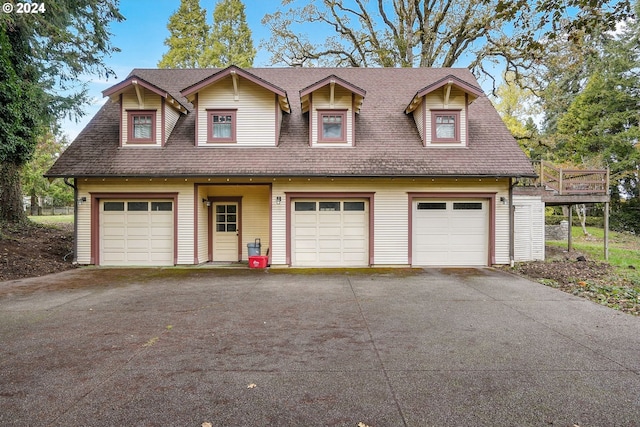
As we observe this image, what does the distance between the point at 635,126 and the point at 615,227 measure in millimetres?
7660

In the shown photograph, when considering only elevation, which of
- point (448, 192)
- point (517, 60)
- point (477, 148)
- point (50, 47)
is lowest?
point (448, 192)

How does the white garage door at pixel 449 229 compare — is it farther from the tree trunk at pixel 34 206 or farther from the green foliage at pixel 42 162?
the tree trunk at pixel 34 206

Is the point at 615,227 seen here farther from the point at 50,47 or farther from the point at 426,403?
the point at 50,47

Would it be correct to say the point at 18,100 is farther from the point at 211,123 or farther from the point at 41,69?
the point at 211,123

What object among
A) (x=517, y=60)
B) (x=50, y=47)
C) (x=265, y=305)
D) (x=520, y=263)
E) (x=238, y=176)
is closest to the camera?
(x=265, y=305)

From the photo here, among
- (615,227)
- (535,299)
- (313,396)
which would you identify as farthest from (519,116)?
(313,396)

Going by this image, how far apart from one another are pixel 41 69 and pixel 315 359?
15.5 metres

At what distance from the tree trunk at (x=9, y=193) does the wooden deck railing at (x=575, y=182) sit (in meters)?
18.9

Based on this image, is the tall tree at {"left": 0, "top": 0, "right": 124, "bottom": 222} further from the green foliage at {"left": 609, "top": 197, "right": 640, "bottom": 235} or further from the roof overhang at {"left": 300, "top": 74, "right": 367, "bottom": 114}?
the green foliage at {"left": 609, "top": 197, "right": 640, "bottom": 235}

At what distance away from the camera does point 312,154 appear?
33.7 ft

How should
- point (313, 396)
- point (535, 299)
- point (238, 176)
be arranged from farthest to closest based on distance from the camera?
point (238, 176), point (535, 299), point (313, 396)

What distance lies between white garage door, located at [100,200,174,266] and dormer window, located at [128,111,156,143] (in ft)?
6.59

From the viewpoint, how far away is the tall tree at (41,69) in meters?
10.6

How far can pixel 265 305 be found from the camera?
238 inches
